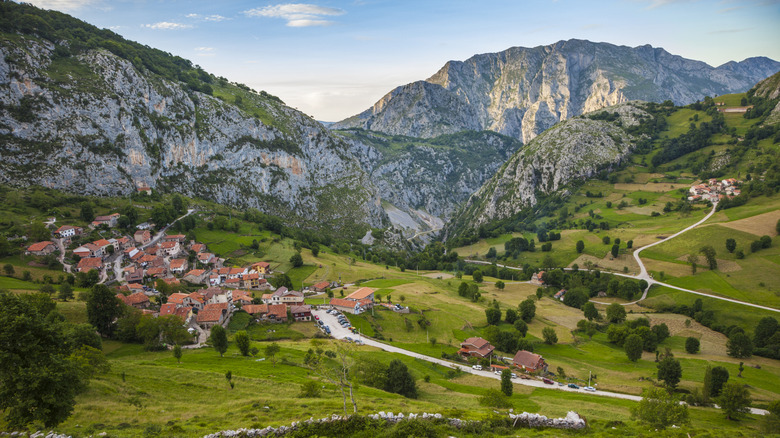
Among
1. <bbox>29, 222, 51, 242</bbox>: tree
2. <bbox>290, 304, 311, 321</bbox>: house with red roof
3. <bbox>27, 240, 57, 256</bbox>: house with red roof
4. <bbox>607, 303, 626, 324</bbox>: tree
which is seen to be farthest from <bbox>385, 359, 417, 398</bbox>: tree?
<bbox>29, 222, 51, 242</bbox>: tree

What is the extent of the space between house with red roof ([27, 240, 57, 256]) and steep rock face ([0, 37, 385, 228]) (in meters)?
49.0

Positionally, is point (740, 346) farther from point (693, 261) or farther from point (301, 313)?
point (301, 313)

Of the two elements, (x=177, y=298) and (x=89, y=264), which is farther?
(x=89, y=264)

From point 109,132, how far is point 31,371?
15696cm

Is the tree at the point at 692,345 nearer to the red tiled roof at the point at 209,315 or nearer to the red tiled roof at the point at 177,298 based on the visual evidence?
the red tiled roof at the point at 209,315

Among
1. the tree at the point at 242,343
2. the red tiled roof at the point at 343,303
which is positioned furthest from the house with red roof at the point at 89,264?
the red tiled roof at the point at 343,303

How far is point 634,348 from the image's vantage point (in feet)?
242

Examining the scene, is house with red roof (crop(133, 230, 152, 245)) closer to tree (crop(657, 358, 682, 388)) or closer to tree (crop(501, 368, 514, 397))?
tree (crop(501, 368, 514, 397))

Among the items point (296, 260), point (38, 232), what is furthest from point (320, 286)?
point (38, 232)

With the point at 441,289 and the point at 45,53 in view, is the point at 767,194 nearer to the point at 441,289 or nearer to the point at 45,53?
the point at 441,289

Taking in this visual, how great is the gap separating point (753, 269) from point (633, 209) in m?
67.0

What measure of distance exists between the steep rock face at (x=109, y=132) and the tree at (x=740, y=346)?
182187 millimetres

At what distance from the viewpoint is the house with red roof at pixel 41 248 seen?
8812 centimetres

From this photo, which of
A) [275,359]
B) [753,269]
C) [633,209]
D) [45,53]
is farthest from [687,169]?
[45,53]
